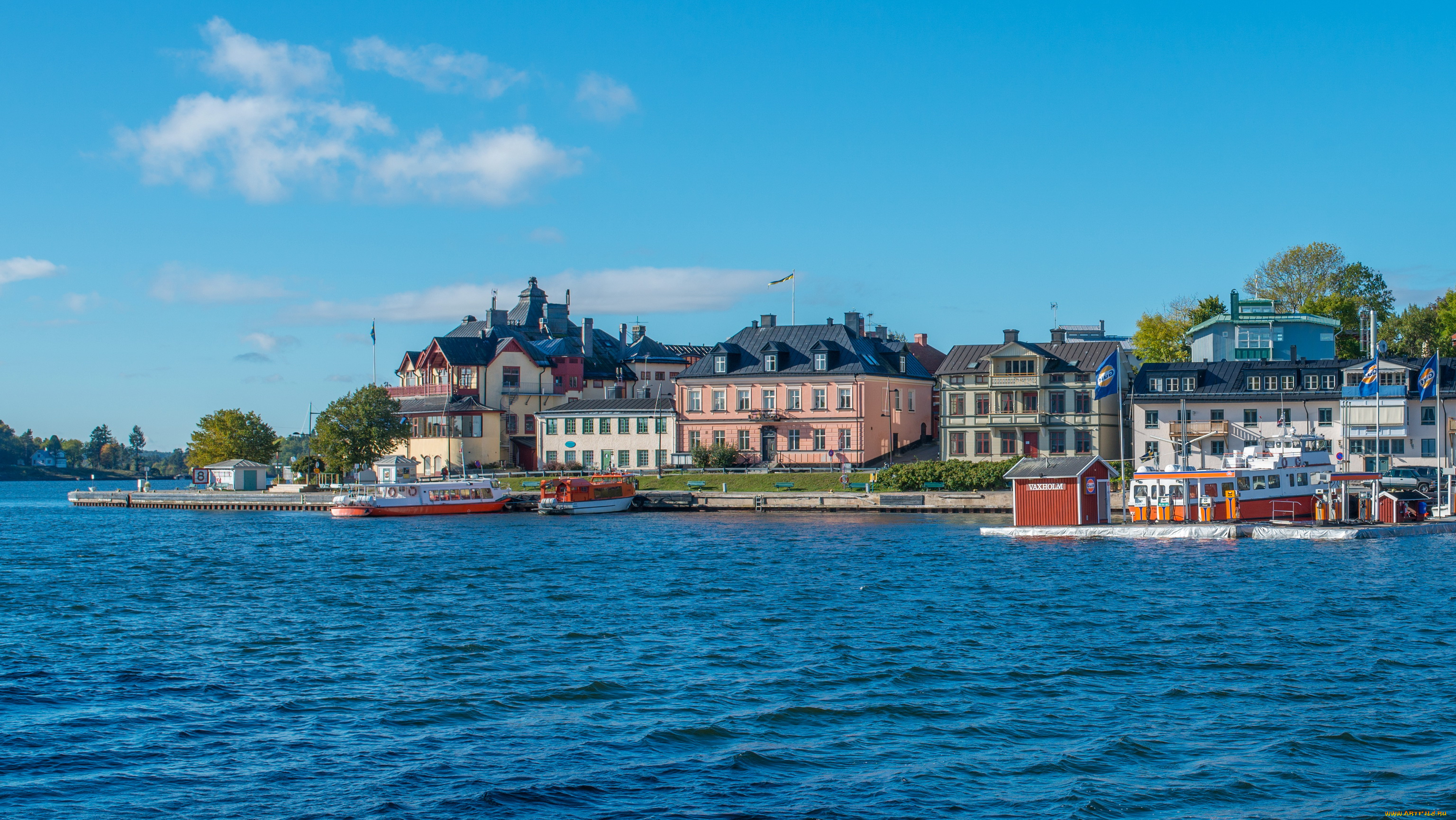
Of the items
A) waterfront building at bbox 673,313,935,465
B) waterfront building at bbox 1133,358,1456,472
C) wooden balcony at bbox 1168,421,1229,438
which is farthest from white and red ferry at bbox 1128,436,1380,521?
waterfront building at bbox 673,313,935,465

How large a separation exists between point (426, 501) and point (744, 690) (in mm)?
67792

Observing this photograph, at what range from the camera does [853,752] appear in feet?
67.3

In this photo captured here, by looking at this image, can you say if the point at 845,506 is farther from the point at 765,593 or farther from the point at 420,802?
the point at 420,802

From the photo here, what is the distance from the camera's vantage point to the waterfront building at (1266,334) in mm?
91562

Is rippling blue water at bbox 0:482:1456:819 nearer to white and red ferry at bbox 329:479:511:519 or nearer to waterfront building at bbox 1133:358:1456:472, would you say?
waterfront building at bbox 1133:358:1456:472

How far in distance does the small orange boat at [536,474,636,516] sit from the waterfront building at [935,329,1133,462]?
2214 centimetres

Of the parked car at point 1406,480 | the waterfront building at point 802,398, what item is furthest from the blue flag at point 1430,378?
the waterfront building at point 802,398

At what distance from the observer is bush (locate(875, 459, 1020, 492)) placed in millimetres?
79500

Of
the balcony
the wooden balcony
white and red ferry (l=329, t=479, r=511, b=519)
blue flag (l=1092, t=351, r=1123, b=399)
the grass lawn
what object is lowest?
white and red ferry (l=329, t=479, r=511, b=519)

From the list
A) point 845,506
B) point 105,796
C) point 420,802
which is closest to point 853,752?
point 420,802

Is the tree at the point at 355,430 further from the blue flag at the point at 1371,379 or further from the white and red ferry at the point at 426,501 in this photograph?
the blue flag at the point at 1371,379

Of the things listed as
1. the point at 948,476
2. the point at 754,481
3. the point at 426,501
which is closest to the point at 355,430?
the point at 426,501

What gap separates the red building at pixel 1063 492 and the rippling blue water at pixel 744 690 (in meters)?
9.98

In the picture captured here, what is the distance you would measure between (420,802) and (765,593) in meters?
23.8
